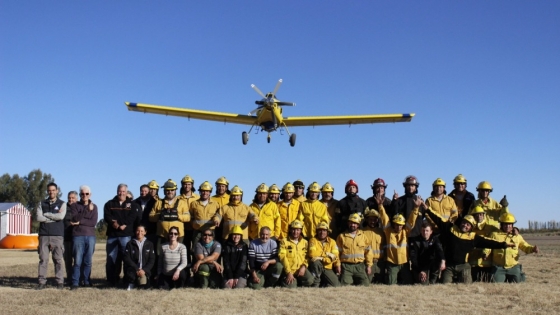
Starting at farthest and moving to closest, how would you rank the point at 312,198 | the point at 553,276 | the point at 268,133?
the point at 268,133 → the point at 553,276 → the point at 312,198

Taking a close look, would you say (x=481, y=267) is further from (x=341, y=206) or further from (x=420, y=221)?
(x=341, y=206)

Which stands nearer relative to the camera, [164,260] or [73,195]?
[164,260]

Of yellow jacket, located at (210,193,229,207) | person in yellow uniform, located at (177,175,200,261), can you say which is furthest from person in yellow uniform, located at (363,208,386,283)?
person in yellow uniform, located at (177,175,200,261)

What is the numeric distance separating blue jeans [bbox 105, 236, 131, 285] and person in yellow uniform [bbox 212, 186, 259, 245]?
2003 millimetres

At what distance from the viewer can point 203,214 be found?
1080 cm

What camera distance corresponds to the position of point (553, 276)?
12.1 meters

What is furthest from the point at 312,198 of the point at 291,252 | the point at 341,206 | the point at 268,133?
the point at 268,133

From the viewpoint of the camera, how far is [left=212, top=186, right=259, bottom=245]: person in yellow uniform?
420 inches

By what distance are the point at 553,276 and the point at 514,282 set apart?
95.0 inches

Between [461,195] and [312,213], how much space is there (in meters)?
3.14

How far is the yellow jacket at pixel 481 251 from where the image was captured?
10641 millimetres

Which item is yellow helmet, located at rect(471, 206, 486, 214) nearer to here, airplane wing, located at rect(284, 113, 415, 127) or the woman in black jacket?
the woman in black jacket

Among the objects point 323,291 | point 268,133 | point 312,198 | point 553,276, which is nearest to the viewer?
point 323,291

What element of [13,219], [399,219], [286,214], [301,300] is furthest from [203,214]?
[13,219]
